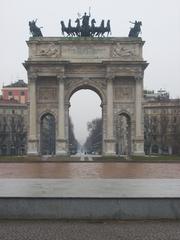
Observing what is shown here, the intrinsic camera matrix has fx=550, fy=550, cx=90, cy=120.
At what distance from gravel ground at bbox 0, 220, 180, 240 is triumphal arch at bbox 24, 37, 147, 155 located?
59356 mm

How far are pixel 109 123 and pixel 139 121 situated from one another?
13.1ft

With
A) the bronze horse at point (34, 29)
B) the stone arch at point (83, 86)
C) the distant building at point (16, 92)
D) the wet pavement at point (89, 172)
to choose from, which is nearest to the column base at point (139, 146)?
the stone arch at point (83, 86)

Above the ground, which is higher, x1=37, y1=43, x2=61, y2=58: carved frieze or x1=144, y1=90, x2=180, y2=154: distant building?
x1=37, y1=43, x2=61, y2=58: carved frieze

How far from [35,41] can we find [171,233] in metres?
62.9

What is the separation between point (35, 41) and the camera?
71875mm

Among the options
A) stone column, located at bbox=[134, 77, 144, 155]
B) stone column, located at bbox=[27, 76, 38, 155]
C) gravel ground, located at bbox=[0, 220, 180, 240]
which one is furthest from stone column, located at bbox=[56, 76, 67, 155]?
gravel ground, located at bbox=[0, 220, 180, 240]

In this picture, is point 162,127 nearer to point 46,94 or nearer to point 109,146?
point 109,146

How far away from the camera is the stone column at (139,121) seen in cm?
7181

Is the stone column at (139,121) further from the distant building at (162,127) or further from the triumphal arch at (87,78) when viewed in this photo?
the distant building at (162,127)

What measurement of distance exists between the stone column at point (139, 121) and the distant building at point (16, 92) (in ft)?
278

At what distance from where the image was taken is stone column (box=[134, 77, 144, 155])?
236ft

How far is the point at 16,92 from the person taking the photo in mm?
155250

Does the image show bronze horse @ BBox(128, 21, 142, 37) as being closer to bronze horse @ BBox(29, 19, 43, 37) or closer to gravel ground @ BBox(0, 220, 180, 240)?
bronze horse @ BBox(29, 19, 43, 37)

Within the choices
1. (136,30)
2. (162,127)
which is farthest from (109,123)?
(162,127)
